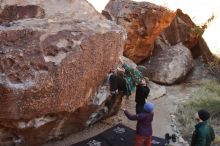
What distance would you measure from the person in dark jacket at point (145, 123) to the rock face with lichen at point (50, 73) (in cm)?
125

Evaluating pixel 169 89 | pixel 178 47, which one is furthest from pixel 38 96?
pixel 178 47

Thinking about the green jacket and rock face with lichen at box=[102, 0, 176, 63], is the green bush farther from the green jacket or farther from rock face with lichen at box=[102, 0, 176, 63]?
rock face with lichen at box=[102, 0, 176, 63]

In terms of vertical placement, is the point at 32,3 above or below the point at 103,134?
above

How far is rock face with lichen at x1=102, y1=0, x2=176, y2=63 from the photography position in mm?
14461

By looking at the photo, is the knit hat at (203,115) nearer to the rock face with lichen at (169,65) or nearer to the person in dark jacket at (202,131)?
the person in dark jacket at (202,131)

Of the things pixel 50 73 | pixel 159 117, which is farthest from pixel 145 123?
pixel 159 117

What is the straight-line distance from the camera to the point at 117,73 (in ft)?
31.0

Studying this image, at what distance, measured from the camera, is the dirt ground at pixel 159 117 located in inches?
372

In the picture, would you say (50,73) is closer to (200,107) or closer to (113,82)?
(113,82)

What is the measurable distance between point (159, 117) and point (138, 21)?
461cm

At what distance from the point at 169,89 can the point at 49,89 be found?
6226 millimetres

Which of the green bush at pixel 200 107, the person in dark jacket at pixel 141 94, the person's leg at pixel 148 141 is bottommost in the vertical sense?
the green bush at pixel 200 107

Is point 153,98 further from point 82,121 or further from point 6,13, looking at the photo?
point 6,13

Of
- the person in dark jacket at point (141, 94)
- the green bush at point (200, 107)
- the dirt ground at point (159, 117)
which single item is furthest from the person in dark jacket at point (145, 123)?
the green bush at point (200, 107)
